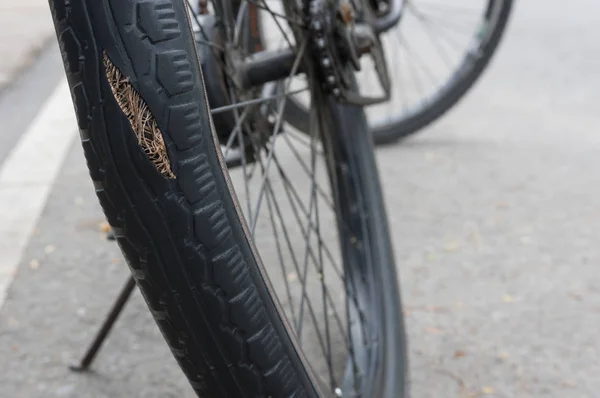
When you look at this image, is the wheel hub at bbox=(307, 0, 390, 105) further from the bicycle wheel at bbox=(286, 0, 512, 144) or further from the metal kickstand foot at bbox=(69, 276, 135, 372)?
the metal kickstand foot at bbox=(69, 276, 135, 372)

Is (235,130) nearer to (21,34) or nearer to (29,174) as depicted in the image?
(29,174)

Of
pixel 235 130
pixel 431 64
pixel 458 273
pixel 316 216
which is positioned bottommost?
pixel 458 273

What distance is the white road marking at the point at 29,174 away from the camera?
1.90 m

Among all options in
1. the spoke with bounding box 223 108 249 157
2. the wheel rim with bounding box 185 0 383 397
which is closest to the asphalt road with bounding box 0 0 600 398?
the wheel rim with bounding box 185 0 383 397

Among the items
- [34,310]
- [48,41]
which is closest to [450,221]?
[34,310]

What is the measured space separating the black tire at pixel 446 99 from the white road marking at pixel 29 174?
1019 millimetres

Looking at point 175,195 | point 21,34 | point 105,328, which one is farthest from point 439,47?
point 175,195

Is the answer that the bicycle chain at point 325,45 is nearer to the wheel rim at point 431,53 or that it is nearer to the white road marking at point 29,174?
the white road marking at point 29,174

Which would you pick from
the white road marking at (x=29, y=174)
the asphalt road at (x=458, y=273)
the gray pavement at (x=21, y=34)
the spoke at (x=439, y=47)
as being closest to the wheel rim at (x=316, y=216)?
the asphalt road at (x=458, y=273)

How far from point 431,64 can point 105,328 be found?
8.36 feet

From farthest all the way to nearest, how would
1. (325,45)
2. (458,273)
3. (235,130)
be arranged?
(458,273) → (325,45) → (235,130)

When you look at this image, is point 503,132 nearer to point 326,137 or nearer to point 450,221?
point 450,221

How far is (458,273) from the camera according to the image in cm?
175

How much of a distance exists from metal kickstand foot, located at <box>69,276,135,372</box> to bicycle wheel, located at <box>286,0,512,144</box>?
65cm
